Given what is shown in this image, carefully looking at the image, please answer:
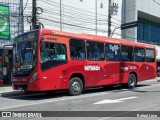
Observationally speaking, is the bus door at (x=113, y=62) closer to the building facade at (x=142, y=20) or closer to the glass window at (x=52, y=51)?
the glass window at (x=52, y=51)

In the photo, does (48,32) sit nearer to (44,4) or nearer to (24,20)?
(24,20)

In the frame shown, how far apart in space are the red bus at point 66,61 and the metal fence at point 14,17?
6.93 m

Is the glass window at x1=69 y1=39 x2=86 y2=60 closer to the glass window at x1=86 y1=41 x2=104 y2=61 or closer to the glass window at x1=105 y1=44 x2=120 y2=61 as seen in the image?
the glass window at x1=86 y1=41 x2=104 y2=61

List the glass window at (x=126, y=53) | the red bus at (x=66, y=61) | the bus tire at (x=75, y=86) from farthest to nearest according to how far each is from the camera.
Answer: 1. the glass window at (x=126, y=53)
2. the bus tire at (x=75, y=86)
3. the red bus at (x=66, y=61)

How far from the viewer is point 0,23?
22031 millimetres

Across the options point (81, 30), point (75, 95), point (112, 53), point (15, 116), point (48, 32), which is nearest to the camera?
point (15, 116)

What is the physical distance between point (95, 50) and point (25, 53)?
13.4ft

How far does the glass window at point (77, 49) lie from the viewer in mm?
15900

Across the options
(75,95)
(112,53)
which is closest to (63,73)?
(75,95)

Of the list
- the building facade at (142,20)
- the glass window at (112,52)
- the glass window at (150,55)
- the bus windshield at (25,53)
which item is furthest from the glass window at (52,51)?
the building facade at (142,20)

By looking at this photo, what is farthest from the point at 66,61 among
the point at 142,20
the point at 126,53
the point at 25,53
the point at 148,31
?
the point at 148,31

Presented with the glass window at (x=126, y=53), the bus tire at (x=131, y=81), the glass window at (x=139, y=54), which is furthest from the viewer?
the glass window at (x=139, y=54)

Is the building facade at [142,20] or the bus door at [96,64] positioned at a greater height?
the building facade at [142,20]

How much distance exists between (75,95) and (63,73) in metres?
1.40
